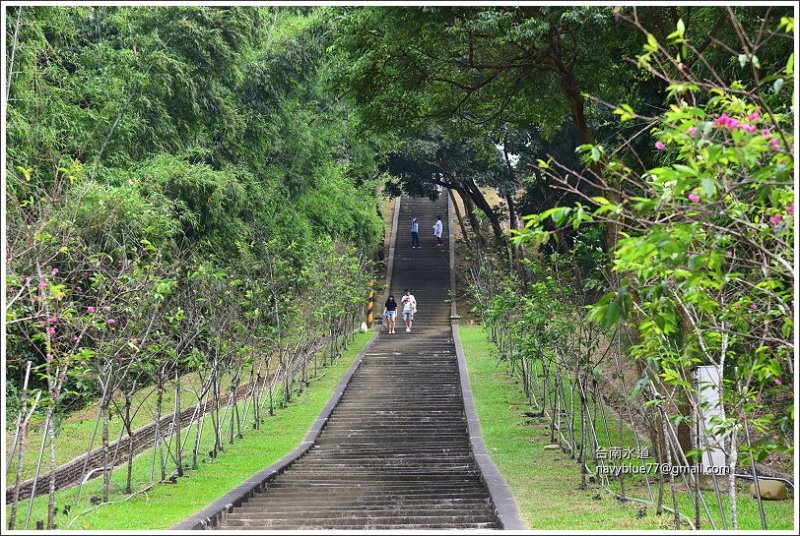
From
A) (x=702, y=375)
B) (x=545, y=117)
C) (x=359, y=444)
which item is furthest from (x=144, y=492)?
(x=545, y=117)

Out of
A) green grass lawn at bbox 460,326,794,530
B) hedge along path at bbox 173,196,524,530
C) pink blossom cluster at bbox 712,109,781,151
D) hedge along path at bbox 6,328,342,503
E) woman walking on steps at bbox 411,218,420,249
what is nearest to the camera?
pink blossom cluster at bbox 712,109,781,151

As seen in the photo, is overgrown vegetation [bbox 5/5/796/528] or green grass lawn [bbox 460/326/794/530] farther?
green grass lawn [bbox 460/326/794/530]

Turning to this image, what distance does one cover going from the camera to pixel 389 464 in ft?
44.4

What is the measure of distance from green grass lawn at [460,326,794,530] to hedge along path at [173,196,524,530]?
0.93 ft

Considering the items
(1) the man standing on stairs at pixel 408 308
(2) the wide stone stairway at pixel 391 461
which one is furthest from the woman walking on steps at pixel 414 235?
(1) the man standing on stairs at pixel 408 308

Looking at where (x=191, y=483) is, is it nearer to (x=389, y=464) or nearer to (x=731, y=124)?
(x=389, y=464)

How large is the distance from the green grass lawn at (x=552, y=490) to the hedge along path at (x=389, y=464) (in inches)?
11.2

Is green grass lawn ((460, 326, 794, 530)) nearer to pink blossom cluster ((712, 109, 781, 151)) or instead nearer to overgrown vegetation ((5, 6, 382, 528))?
overgrown vegetation ((5, 6, 382, 528))

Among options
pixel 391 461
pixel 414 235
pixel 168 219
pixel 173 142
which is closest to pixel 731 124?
pixel 391 461

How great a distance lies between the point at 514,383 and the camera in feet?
66.0

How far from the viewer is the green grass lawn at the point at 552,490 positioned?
8336 mm

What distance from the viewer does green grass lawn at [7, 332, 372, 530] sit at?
8914mm

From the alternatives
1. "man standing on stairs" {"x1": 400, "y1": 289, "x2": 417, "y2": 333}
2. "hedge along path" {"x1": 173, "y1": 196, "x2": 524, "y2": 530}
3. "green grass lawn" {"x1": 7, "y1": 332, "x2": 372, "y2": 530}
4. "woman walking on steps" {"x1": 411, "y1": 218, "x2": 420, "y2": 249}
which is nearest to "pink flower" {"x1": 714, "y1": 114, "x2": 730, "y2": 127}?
"hedge along path" {"x1": 173, "y1": 196, "x2": 524, "y2": 530}

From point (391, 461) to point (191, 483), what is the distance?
3.29m
